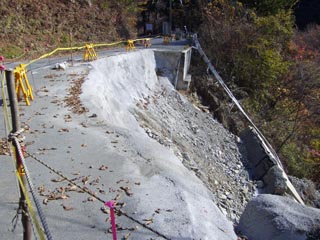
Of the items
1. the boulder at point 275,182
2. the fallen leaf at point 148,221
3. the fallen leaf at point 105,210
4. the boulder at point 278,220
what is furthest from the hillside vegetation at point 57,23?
the fallen leaf at point 148,221

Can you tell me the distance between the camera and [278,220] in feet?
17.2

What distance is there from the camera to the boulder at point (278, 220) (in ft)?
16.4

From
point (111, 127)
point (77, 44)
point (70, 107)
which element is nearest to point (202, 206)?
point (111, 127)

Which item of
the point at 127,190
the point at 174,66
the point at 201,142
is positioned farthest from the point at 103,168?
the point at 174,66

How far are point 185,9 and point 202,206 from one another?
38.3 metres

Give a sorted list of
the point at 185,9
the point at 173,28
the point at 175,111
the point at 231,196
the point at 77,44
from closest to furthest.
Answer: the point at 231,196, the point at 175,111, the point at 77,44, the point at 185,9, the point at 173,28

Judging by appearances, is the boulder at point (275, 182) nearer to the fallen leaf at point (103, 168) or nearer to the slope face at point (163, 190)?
the slope face at point (163, 190)

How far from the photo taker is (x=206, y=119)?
59.9 ft

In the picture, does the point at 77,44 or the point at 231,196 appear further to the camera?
the point at 77,44

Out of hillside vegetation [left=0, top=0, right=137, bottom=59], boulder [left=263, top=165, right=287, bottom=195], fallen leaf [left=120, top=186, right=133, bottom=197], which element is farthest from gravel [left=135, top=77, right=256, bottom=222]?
hillside vegetation [left=0, top=0, right=137, bottom=59]

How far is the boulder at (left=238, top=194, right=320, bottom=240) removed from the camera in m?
4.98

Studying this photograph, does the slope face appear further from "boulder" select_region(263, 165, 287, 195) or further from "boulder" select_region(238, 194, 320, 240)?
"boulder" select_region(263, 165, 287, 195)

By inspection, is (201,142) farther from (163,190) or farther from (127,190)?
(127,190)

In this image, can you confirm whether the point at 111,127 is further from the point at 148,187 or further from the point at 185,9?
the point at 185,9
